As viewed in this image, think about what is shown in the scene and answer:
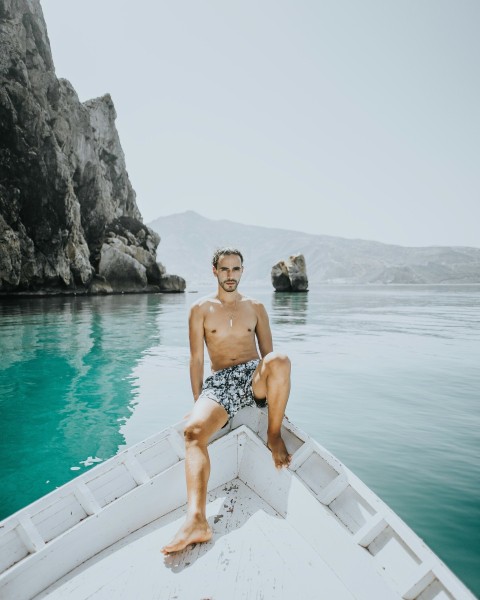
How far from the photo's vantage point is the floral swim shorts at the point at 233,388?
145 inches

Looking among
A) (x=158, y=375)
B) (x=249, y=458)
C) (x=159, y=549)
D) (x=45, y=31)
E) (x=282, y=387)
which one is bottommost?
(x=158, y=375)

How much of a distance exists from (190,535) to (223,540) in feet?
0.84

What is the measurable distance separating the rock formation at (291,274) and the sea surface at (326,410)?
43907mm

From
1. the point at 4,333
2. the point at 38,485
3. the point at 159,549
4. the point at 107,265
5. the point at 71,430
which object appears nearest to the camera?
the point at 159,549

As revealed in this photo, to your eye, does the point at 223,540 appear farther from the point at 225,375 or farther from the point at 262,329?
the point at 262,329

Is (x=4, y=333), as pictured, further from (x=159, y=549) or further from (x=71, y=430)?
(x=159, y=549)

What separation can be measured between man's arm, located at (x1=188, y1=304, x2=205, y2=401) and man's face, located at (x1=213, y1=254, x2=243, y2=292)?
1.27 feet

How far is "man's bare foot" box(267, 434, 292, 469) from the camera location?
10.6 feet

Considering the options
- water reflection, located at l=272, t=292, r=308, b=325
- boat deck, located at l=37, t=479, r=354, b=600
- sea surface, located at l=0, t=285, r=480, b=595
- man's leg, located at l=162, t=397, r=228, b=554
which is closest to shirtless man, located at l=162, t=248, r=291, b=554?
man's leg, located at l=162, t=397, r=228, b=554

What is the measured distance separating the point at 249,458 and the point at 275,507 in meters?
0.53

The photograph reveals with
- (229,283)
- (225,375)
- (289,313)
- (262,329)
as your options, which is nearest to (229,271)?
(229,283)

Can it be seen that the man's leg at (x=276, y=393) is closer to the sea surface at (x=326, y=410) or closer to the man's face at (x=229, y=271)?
the man's face at (x=229, y=271)

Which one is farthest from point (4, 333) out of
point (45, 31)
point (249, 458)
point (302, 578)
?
point (45, 31)

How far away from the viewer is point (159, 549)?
8.85 feet
